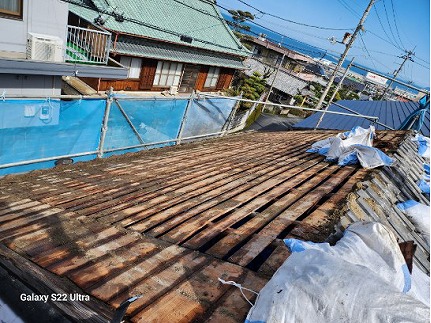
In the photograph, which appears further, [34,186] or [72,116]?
[72,116]

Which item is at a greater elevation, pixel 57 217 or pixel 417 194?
pixel 417 194

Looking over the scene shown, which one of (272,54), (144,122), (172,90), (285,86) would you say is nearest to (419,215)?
(144,122)

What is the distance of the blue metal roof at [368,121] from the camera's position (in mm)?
14298

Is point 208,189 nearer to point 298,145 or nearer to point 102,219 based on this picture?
point 102,219

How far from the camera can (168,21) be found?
19.4 metres

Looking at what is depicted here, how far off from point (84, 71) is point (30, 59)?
1805 millimetres

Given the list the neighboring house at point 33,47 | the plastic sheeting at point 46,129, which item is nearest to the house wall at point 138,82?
the neighboring house at point 33,47

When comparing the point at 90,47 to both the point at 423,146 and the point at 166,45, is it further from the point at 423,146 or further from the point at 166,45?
the point at 423,146

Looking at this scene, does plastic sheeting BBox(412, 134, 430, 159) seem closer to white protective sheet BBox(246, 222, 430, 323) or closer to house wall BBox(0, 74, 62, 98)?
white protective sheet BBox(246, 222, 430, 323)

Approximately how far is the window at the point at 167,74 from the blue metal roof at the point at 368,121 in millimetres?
9264

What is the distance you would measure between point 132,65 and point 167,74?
Result: 313cm

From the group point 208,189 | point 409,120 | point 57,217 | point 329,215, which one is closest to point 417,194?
point 329,215

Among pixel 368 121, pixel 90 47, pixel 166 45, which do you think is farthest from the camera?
pixel 166 45

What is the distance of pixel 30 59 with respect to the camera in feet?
30.0
